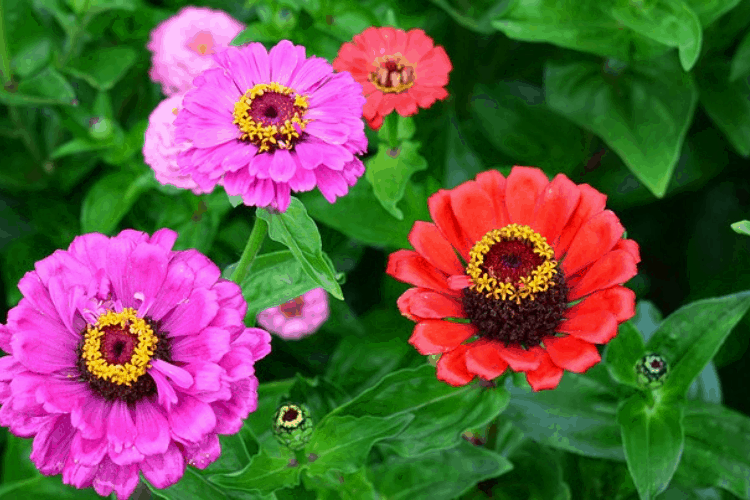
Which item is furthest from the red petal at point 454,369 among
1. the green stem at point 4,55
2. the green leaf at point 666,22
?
the green stem at point 4,55

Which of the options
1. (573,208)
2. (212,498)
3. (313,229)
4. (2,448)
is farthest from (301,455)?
(2,448)

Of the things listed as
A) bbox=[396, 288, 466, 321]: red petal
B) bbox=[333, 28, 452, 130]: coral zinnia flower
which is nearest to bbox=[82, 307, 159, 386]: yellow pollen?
bbox=[396, 288, 466, 321]: red petal

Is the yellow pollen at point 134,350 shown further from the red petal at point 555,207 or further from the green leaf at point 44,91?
the green leaf at point 44,91

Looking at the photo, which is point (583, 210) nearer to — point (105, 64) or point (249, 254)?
point (249, 254)

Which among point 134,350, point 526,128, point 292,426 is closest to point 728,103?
point 526,128

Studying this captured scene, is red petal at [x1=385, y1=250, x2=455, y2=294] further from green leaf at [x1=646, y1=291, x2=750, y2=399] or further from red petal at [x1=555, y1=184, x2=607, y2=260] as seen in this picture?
green leaf at [x1=646, y1=291, x2=750, y2=399]

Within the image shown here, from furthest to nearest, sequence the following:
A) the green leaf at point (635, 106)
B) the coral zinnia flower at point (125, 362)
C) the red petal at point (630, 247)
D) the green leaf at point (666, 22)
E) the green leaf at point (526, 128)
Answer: the green leaf at point (526, 128), the green leaf at point (635, 106), the green leaf at point (666, 22), the red petal at point (630, 247), the coral zinnia flower at point (125, 362)
